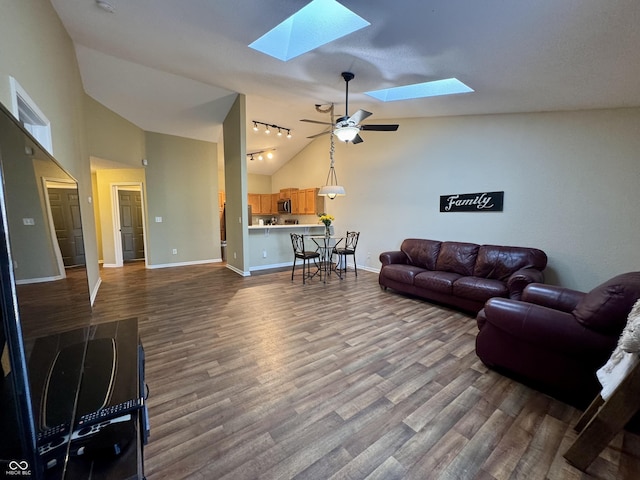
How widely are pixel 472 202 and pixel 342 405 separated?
148 inches

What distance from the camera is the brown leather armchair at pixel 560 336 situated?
159 cm

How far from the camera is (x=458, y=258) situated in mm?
4016

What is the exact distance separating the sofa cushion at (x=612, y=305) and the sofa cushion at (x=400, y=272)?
2.27 m

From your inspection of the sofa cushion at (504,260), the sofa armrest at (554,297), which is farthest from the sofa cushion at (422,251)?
the sofa armrest at (554,297)

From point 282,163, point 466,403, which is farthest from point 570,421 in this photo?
point 282,163

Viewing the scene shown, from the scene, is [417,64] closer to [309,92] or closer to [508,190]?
[309,92]

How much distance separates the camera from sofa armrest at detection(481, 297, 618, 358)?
1.65m

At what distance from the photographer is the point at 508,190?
12.5 feet

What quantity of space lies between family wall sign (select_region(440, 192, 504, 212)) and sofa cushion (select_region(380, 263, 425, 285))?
1.25 metres

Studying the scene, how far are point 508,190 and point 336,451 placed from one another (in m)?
4.07

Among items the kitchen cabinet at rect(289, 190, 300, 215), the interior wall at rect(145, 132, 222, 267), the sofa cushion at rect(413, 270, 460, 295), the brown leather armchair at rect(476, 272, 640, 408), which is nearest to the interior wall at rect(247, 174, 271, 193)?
the kitchen cabinet at rect(289, 190, 300, 215)

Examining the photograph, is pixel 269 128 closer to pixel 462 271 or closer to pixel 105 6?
pixel 105 6

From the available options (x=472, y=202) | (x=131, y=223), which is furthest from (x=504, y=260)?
(x=131, y=223)

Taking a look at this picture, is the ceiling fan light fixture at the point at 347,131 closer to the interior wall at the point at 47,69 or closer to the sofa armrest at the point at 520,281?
the sofa armrest at the point at 520,281
